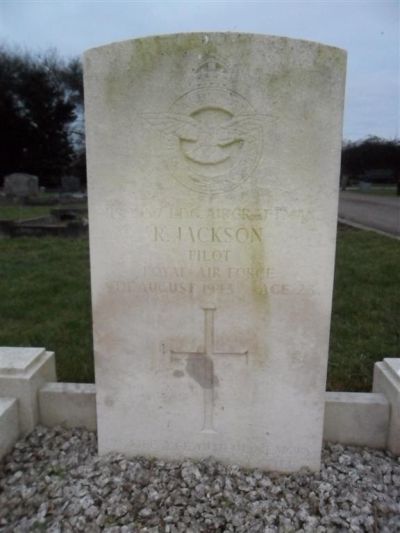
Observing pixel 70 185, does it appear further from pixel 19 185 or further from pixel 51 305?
pixel 51 305

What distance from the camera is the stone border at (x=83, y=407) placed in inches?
95.5

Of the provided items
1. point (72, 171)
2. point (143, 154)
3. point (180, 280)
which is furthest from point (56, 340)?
point (72, 171)

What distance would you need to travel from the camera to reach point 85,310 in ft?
15.4

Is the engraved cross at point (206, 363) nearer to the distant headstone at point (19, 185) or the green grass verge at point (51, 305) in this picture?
the green grass verge at point (51, 305)

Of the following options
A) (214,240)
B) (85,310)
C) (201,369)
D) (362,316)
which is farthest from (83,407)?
(362,316)

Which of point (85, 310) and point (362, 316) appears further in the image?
point (85, 310)

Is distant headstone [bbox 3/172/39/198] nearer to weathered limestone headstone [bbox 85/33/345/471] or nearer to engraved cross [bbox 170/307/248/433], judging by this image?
weathered limestone headstone [bbox 85/33/345/471]

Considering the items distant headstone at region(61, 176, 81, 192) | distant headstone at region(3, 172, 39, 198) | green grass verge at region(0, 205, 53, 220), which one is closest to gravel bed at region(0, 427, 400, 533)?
green grass verge at region(0, 205, 53, 220)

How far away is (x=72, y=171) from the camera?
→ 3306 cm

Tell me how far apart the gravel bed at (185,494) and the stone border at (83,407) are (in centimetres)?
8

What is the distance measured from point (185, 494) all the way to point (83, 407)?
2.77 ft

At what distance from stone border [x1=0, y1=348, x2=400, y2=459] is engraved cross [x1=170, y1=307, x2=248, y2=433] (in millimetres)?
673

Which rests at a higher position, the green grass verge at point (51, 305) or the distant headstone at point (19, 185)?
the distant headstone at point (19, 185)

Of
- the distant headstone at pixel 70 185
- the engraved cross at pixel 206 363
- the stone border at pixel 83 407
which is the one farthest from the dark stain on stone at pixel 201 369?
the distant headstone at pixel 70 185
